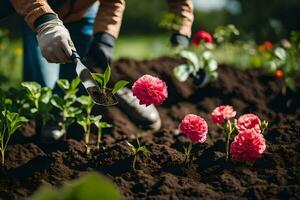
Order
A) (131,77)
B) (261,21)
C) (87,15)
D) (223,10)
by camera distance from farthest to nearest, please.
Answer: (223,10) → (261,21) → (131,77) → (87,15)

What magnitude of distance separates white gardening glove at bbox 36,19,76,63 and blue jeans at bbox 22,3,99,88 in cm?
81

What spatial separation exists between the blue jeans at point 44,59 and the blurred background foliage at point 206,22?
175cm

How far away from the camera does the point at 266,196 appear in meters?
2.38

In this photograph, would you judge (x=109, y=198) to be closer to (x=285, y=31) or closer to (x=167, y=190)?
(x=167, y=190)

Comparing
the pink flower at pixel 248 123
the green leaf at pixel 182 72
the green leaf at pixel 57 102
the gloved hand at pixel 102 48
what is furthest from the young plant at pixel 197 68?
the pink flower at pixel 248 123

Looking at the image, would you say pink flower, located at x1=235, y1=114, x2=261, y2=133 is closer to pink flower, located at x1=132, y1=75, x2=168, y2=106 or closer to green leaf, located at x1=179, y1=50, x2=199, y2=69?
pink flower, located at x1=132, y1=75, x2=168, y2=106

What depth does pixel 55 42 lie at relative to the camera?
8.73 feet

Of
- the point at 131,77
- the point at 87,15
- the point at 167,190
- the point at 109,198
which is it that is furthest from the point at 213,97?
the point at 109,198

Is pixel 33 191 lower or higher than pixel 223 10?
Answer: lower

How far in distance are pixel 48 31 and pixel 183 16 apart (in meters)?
1.18

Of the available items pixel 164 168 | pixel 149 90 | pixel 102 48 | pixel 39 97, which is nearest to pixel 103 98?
pixel 149 90

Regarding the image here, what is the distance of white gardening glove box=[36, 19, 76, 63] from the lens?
267cm

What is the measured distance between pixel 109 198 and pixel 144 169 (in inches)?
45.1

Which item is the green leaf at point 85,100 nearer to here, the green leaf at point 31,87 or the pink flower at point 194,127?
the green leaf at point 31,87
